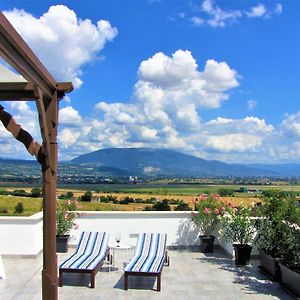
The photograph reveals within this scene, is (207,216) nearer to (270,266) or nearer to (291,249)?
(270,266)

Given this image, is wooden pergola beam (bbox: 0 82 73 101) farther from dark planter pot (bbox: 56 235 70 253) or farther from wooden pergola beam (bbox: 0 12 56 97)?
dark planter pot (bbox: 56 235 70 253)

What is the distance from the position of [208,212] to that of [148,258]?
2.44 meters

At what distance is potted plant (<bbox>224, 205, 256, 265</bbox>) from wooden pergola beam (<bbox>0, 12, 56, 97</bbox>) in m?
5.27

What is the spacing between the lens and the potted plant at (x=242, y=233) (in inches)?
334

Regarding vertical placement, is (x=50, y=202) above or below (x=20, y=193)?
above

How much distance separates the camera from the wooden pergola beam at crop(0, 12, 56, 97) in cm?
297

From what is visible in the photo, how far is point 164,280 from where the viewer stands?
24.2 ft

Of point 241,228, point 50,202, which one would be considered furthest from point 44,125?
point 241,228

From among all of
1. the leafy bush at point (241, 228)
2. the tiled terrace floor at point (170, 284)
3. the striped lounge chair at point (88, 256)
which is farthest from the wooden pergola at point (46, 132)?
the leafy bush at point (241, 228)

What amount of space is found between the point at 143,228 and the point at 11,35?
7460 millimetres

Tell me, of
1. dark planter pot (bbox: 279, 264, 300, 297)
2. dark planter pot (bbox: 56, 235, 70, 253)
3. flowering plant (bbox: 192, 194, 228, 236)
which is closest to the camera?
dark planter pot (bbox: 279, 264, 300, 297)

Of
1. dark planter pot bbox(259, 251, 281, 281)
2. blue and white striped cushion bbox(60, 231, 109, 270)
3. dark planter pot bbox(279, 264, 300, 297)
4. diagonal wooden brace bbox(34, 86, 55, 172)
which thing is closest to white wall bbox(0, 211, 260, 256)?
blue and white striped cushion bbox(60, 231, 109, 270)

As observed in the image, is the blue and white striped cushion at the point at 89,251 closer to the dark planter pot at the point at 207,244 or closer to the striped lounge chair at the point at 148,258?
the striped lounge chair at the point at 148,258

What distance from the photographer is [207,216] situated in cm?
978
